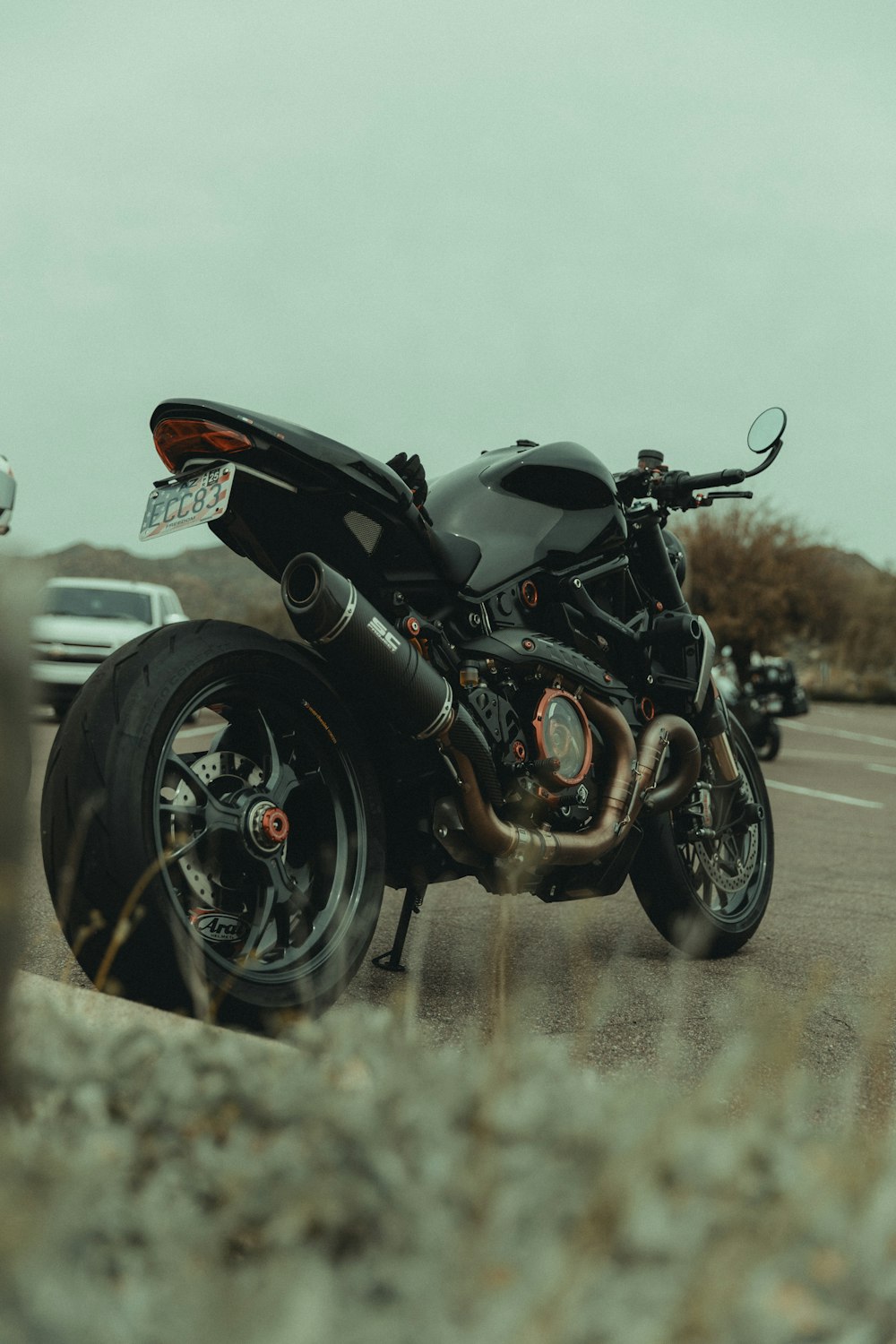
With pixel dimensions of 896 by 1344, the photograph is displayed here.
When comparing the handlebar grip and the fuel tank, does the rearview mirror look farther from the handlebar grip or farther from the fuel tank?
the fuel tank

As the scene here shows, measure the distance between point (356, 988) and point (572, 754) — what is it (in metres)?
0.84

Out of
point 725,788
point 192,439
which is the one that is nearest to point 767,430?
point 725,788

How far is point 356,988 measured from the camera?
3.64 metres

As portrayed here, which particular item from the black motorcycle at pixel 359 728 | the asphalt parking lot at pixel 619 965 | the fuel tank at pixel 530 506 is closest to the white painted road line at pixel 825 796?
the asphalt parking lot at pixel 619 965

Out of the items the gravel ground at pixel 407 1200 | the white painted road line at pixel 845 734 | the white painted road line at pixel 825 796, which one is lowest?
the white painted road line at pixel 845 734

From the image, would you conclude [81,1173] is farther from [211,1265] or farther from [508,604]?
[508,604]

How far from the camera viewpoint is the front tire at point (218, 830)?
2.61 m

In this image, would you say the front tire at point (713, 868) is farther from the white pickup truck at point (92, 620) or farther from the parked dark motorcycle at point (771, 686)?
the parked dark motorcycle at point (771, 686)

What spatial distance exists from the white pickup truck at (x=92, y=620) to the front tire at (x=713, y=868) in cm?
946

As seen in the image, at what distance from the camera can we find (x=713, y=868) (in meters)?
4.59

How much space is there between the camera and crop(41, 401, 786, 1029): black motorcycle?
2684mm

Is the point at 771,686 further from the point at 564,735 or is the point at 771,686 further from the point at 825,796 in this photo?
the point at 564,735

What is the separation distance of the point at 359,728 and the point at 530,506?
1.03 m

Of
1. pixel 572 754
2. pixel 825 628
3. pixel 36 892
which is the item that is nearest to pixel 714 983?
pixel 572 754
